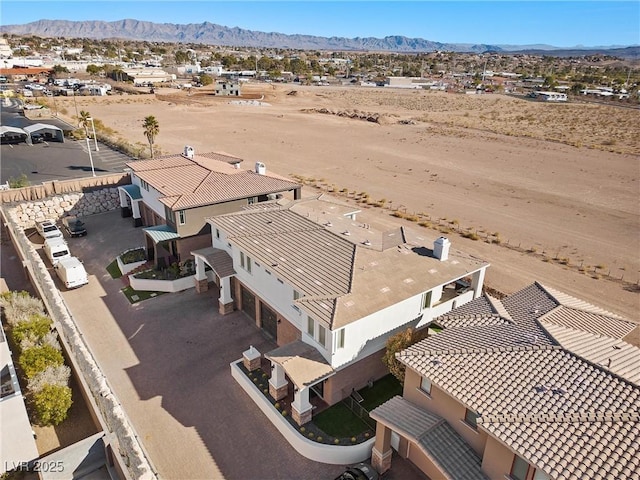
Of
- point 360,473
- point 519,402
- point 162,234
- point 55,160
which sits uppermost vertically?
point 519,402

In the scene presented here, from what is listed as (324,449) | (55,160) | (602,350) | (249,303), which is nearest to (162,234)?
(249,303)

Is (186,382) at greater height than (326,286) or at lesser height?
lesser

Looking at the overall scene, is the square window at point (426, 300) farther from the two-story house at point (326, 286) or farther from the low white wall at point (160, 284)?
the low white wall at point (160, 284)

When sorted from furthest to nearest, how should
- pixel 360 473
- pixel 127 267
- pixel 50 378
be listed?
1. pixel 127 267
2. pixel 50 378
3. pixel 360 473

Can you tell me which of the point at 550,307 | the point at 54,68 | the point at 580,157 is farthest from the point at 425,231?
the point at 54,68

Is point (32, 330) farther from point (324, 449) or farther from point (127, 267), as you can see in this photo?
point (324, 449)

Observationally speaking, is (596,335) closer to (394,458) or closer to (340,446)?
(394,458)

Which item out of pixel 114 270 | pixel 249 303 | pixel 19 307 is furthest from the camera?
pixel 114 270
